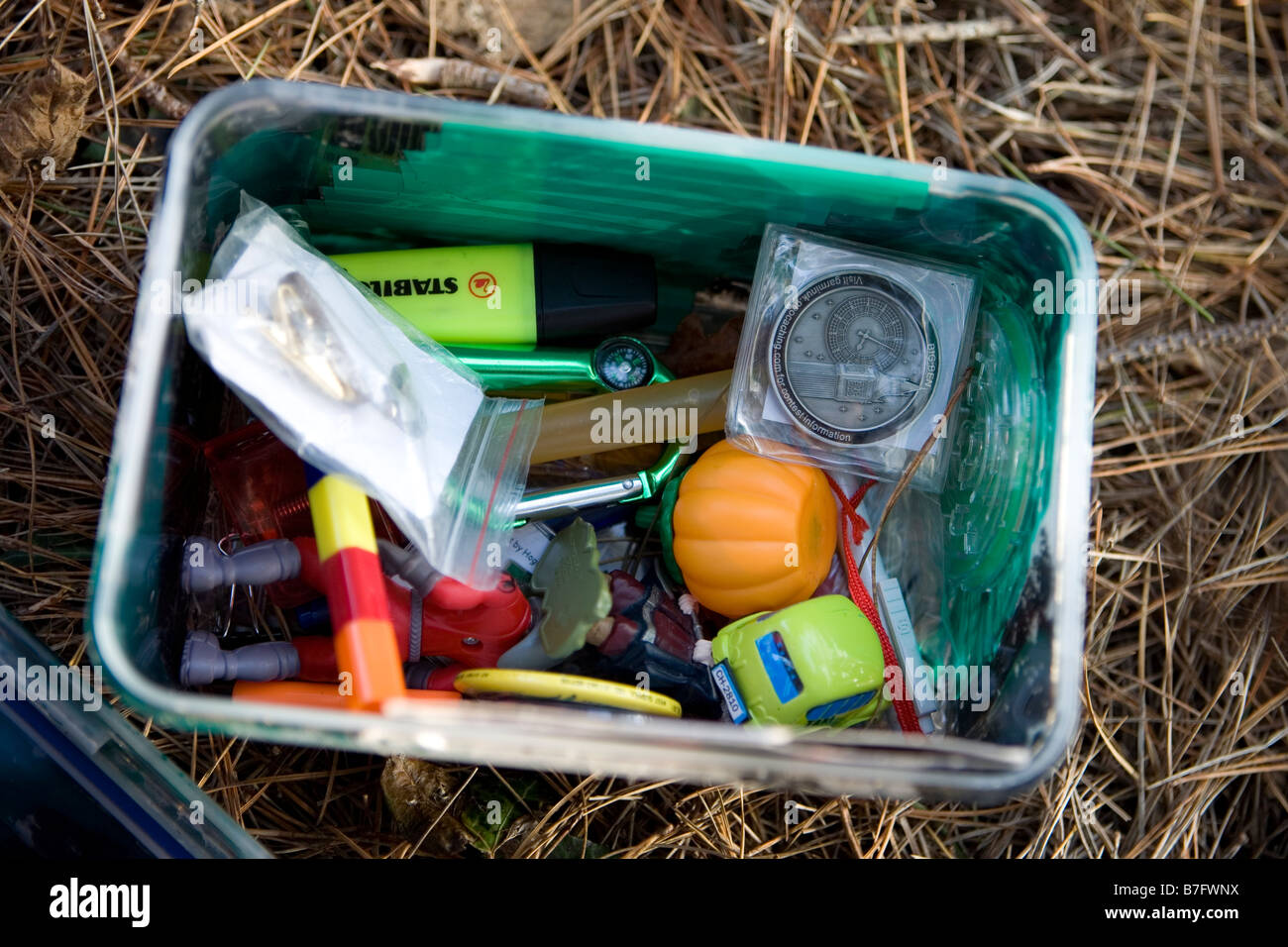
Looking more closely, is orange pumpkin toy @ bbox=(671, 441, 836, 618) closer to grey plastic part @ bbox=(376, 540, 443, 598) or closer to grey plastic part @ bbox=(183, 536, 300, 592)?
grey plastic part @ bbox=(376, 540, 443, 598)

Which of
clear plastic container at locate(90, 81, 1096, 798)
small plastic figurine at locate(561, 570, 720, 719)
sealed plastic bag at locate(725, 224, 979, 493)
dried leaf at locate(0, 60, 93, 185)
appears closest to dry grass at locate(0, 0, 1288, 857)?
dried leaf at locate(0, 60, 93, 185)

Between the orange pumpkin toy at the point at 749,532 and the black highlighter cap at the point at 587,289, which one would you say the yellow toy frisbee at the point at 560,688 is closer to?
the orange pumpkin toy at the point at 749,532

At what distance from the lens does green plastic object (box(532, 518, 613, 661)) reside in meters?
1.07

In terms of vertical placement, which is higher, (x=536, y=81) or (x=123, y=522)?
(x=536, y=81)

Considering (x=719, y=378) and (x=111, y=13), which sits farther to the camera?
(x=111, y=13)

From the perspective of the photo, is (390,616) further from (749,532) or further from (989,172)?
(989,172)

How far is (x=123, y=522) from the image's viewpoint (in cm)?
95

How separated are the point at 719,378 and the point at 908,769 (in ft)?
1.74

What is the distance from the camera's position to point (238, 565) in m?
1.09

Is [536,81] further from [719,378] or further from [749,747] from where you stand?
[749,747]

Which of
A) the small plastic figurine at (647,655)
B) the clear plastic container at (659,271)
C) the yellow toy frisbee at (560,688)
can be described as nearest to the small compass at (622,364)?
the clear plastic container at (659,271)

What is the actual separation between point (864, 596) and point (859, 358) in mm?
282
